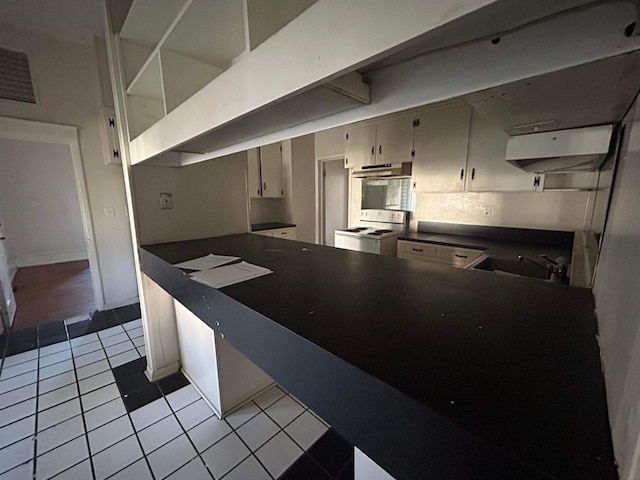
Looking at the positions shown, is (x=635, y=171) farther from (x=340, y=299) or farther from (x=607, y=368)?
(x=340, y=299)

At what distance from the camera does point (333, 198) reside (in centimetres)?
480

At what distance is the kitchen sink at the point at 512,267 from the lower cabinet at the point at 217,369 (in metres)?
1.62

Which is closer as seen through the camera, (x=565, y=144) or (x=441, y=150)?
(x=565, y=144)

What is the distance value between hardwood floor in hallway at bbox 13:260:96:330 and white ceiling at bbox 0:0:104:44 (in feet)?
8.80

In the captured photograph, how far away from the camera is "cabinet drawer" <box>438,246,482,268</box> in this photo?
90.9 inches

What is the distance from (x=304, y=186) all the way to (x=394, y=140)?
5.09 feet

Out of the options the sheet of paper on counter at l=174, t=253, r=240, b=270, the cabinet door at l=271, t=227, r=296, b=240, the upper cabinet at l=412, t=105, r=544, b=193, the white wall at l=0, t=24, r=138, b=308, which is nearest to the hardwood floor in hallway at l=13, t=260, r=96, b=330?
the white wall at l=0, t=24, r=138, b=308

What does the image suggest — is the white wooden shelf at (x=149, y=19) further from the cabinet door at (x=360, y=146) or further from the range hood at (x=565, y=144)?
the cabinet door at (x=360, y=146)

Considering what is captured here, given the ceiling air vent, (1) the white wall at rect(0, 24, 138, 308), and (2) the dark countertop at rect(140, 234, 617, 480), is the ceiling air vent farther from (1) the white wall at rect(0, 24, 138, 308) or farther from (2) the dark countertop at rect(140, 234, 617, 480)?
(2) the dark countertop at rect(140, 234, 617, 480)

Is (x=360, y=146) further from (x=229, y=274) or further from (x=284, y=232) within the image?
(x=229, y=274)

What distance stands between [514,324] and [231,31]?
1514 millimetres

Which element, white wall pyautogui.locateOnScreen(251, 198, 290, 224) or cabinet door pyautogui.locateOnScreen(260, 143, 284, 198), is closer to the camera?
cabinet door pyautogui.locateOnScreen(260, 143, 284, 198)

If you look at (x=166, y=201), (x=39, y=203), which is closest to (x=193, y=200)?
(x=166, y=201)

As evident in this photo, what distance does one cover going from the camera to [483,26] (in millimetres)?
475
